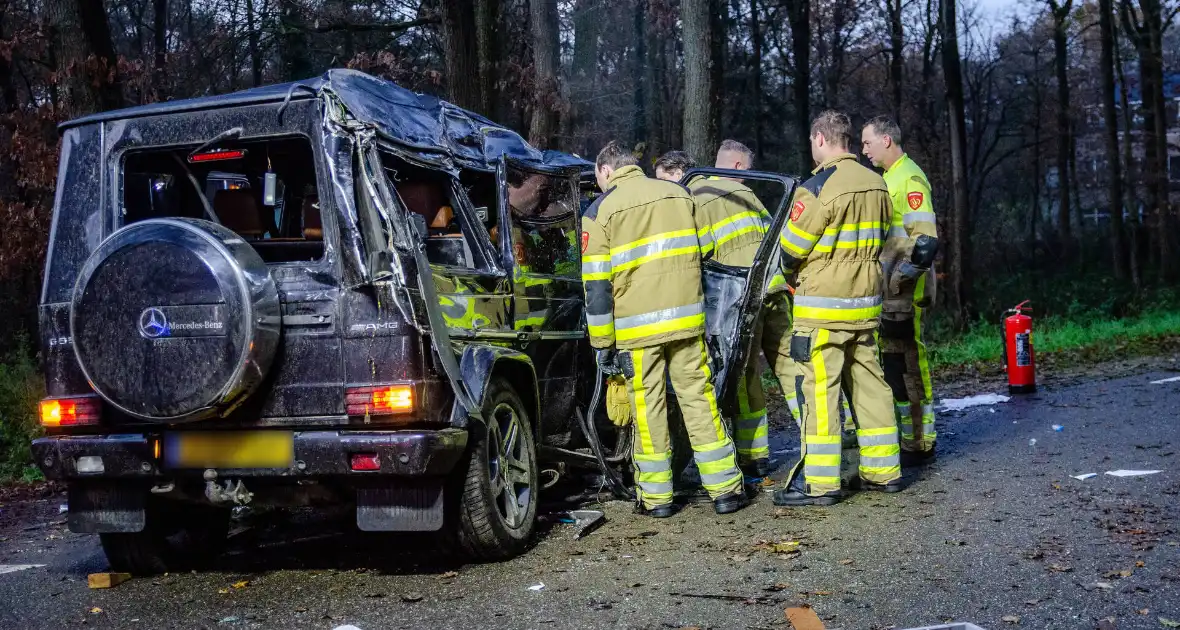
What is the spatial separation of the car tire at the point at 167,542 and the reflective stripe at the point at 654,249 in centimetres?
249

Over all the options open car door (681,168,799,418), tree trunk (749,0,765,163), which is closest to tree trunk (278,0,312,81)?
open car door (681,168,799,418)

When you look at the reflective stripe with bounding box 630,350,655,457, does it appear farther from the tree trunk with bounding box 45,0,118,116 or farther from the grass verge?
the grass verge

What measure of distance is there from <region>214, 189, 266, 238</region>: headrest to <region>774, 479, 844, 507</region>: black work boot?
3100 millimetres

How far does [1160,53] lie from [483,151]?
27230mm

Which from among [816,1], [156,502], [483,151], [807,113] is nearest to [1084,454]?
[483,151]

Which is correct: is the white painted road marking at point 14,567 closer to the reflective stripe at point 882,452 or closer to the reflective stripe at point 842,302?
the reflective stripe at point 842,302

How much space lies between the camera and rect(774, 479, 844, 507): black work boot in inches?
233

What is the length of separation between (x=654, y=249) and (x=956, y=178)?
14.9 m

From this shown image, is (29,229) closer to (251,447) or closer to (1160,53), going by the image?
(251,447)

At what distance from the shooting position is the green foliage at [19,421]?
9516 mm

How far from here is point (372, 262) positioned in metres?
4.57

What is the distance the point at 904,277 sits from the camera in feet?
22.2

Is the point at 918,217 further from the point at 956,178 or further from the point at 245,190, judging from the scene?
the point at 956,178

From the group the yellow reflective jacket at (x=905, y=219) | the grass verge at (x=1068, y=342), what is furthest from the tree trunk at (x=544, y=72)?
the yellow reflective jacket at (x=905, y=219)
